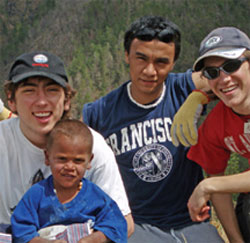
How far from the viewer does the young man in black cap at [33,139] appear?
2068 millimetres

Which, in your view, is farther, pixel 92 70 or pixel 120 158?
pixel 92 70

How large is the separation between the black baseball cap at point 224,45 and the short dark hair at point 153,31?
1.40 ft

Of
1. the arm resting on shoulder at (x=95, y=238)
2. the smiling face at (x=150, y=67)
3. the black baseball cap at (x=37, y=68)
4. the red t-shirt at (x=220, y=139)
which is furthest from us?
the smiling face at (x=150, y=67)

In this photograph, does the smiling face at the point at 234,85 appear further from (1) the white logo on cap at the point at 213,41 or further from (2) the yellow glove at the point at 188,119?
(2) the yellow glove at the point at 188,119

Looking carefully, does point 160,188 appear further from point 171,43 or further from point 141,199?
point 171,43

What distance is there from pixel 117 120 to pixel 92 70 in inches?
529

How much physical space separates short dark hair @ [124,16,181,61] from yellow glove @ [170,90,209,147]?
42 cm

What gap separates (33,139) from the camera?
2.12 meters

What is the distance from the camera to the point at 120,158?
8.64 feet

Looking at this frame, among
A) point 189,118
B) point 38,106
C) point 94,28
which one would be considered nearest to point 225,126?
point 189,118

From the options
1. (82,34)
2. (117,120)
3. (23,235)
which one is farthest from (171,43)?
(82,34)

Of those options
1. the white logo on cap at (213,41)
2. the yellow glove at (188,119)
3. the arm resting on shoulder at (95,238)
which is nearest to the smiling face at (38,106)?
the arm resting on shoulder at (95,238)

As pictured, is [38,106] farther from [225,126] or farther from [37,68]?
[225,126]

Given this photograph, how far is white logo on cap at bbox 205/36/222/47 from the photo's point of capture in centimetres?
219
